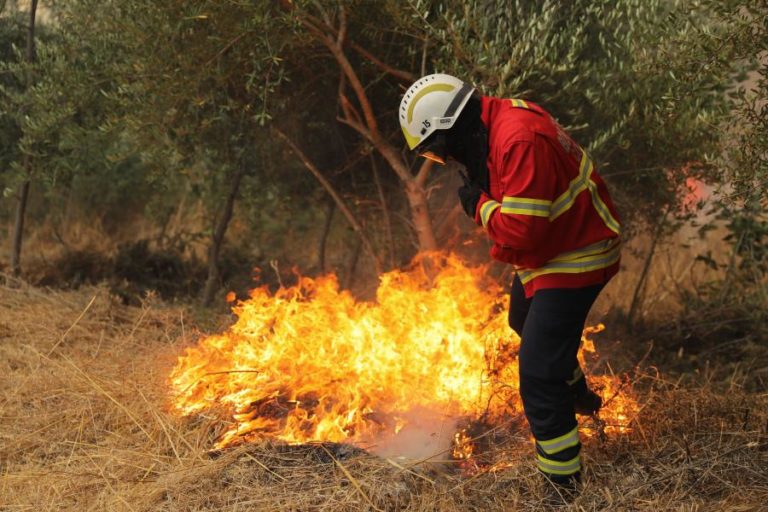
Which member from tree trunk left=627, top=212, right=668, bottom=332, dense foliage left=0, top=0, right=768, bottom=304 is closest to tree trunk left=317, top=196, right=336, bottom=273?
dense foliage left=0, top=0, right=768, bottom=304

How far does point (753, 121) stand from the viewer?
446cm

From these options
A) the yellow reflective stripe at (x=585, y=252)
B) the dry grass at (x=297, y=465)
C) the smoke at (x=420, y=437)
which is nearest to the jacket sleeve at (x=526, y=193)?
the yellow reflective stripe at (x=585, y=252)

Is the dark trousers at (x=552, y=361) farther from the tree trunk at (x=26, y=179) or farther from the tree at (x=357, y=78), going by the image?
the tree trunk at (x=26, y=179)

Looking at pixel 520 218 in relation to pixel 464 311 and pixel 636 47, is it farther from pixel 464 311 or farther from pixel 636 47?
pixel 636 47

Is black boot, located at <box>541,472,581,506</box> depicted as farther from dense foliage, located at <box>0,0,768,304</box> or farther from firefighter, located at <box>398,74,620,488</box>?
dense foliage, located at <box>0,0,768,304</box>

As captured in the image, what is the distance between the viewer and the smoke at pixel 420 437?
4.45m

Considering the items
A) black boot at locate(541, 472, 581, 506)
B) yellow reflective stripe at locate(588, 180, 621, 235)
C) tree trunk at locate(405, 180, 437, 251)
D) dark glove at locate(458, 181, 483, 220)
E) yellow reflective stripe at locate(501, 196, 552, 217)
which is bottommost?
black boot at locate(541, 472, 581, 506)

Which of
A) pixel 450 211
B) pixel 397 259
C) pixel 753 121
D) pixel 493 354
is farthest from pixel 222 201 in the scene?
pixel 753 121

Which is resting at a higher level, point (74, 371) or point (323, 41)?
point (323, 41)

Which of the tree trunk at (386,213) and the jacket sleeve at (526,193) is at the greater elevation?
the jacket sleeve at (526,193)

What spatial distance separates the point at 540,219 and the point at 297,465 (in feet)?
6.05

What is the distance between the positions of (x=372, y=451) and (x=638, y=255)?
3.78 meters

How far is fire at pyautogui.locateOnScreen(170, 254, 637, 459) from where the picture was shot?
181 inches

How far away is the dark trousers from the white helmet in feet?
3.15
